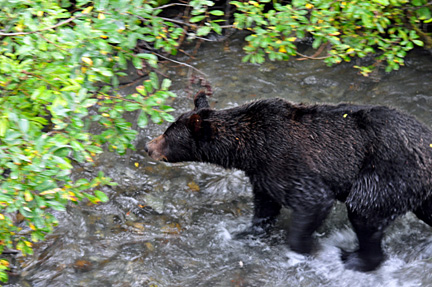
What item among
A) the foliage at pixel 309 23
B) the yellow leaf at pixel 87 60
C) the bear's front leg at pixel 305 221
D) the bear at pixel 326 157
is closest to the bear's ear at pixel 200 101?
the bear at pixel 326 157

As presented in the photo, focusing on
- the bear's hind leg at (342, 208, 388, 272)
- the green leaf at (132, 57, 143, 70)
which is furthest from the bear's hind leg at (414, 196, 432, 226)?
the green leaf at (132, 57, 143, 70)

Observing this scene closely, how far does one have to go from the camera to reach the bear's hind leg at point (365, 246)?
199 inches

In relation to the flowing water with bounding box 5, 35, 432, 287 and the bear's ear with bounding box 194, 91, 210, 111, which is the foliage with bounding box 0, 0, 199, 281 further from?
the flowing water with bounding box 5, 35, 432, 287

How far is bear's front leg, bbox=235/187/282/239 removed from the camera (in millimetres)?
5852

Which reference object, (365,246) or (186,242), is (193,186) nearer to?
(186,242)

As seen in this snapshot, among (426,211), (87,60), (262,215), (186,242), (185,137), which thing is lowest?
(186,242)

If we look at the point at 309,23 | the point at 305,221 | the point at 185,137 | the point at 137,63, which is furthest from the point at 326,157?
the point at 137,63

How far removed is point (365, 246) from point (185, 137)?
90.6 inches

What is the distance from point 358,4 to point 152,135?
3600 millimetres

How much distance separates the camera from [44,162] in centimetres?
389

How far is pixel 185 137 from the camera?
5605mm

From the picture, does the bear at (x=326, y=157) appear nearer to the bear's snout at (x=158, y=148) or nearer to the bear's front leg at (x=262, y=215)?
the bear's snout at (x=158, y=148)

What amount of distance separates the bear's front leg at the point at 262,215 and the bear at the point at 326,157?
0.37m

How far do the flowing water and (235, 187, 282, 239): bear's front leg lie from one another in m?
0.11
